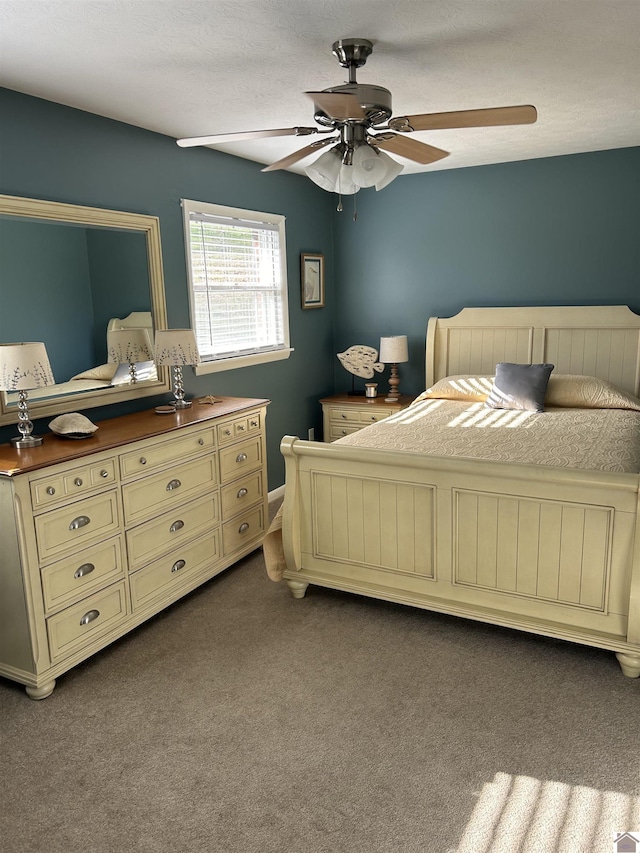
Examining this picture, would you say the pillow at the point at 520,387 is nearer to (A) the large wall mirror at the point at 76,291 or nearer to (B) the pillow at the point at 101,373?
(A) the large wall mirror at the point at 76,291

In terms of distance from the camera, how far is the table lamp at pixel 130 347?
3.28 m

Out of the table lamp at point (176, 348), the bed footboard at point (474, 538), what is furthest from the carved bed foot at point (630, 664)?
the table lamp at point (176, 348)

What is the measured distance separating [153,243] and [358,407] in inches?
82.7

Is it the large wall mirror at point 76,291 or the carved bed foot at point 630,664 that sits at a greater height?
the large wall mirror at point 76,291

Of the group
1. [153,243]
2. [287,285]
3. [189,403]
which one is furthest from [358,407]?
[153,243]

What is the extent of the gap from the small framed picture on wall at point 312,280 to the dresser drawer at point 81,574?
113 inches

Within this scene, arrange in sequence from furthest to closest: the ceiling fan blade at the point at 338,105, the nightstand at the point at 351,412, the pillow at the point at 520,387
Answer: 1. the nightstand at the point at 351,412
2. the pillow at the point at 520,387
3. the ceiling fan blade at the point at 338,105

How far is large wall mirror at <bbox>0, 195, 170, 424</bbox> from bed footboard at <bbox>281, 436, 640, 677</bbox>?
3.41 ft

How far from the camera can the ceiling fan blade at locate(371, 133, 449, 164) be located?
8.17ft

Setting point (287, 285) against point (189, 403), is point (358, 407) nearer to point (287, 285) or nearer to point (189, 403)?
point (287, 285)

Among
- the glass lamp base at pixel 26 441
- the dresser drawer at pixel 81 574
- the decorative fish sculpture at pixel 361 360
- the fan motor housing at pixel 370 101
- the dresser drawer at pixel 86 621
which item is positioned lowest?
the dresser drawer at pixel 86 621

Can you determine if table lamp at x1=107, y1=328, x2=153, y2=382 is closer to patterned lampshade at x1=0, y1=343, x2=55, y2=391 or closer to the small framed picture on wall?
patterned lampshade at x1=0, y1=343, x2=55, y2=391

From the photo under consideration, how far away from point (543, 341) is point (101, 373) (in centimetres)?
314

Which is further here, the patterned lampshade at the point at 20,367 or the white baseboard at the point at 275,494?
the white baseboard at the point at 275,494
